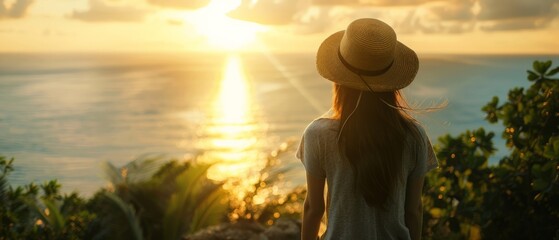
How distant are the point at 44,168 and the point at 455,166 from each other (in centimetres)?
6309

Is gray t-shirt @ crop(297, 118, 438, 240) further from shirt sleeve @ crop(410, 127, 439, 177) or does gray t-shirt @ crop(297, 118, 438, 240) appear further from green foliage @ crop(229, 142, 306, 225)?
green foliage @ crop(229, 142, 306, 225)

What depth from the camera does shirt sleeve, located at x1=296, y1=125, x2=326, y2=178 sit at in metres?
2.76

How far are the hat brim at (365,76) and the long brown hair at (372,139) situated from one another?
0.12 feet

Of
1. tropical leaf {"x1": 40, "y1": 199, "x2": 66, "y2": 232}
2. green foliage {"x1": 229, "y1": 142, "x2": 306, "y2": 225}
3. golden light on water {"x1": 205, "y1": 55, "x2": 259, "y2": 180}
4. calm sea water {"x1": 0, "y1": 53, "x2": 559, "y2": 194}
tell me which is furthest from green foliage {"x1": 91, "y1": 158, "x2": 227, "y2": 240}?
golden light on water {"x1": 205, "y1": 55, "x2": 259, "y2": 180}

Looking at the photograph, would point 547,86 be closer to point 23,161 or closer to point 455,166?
point 455,166

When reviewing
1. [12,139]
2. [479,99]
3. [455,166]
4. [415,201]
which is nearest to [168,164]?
[455,166]

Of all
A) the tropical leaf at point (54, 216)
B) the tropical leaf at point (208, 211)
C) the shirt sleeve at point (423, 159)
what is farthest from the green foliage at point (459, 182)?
the tropical leaf at point (54, 216)

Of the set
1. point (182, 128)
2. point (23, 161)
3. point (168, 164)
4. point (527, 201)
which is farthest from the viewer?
point (182, 128)

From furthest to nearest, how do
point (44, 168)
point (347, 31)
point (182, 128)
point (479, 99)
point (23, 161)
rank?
point (479, 99) < point (182, 128) < point (23, 161) < point (44, 168) < point (347, 31)

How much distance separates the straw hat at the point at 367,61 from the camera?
9.08ft

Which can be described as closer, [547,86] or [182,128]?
Answer: [547,86]

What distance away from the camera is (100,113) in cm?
11088

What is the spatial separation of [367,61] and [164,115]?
107 metres

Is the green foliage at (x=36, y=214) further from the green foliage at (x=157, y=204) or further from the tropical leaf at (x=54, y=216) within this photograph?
the green foliage at (x=157, y=204)
